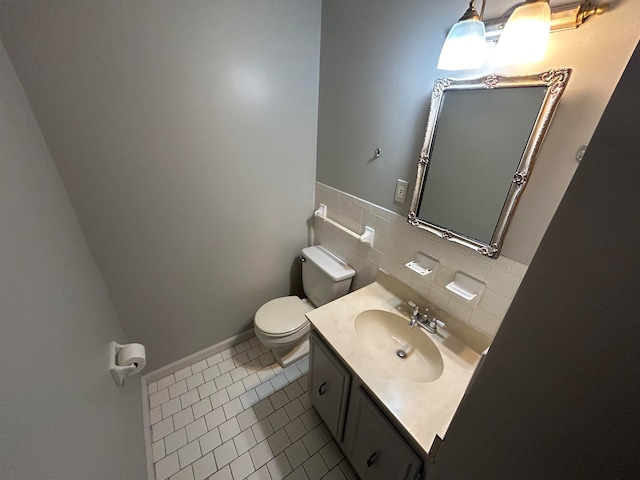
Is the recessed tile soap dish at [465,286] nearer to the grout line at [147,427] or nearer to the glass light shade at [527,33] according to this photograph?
the glass light shade at [527,33]

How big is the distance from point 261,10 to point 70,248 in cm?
136

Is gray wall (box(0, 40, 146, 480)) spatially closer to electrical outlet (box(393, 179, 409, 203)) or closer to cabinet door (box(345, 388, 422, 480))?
cabinet door (box(345, 388, 422, 480))

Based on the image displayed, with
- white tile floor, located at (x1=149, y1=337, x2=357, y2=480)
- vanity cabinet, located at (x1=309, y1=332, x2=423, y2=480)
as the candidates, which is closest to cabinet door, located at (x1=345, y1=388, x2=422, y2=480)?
vanity cabinet, located at (x1=309, y1=332, x2=423, y2=480)

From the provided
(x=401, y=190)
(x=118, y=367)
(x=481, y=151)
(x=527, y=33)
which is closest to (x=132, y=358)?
(x=118, y=367)

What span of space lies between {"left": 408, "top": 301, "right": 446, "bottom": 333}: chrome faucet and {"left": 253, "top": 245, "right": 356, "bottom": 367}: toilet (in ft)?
1.67

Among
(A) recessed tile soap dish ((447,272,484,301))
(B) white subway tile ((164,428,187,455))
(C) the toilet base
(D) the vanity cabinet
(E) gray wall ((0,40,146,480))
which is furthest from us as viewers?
(C) the toilet base

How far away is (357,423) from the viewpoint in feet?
3.48

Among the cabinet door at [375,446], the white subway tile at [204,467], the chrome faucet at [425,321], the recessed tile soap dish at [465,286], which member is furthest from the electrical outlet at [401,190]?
the white subway tile at [204,467]

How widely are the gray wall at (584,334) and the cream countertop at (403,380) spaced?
0.46 m

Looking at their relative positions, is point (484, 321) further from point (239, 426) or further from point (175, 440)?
point (175, 440)

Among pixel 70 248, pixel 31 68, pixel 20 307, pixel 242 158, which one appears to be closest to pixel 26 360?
pixel 20 307

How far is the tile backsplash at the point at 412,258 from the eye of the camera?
0.93 m

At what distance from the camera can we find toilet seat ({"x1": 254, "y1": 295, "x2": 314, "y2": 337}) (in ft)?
5.25

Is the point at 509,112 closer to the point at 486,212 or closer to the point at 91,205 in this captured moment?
the point at 486,212
